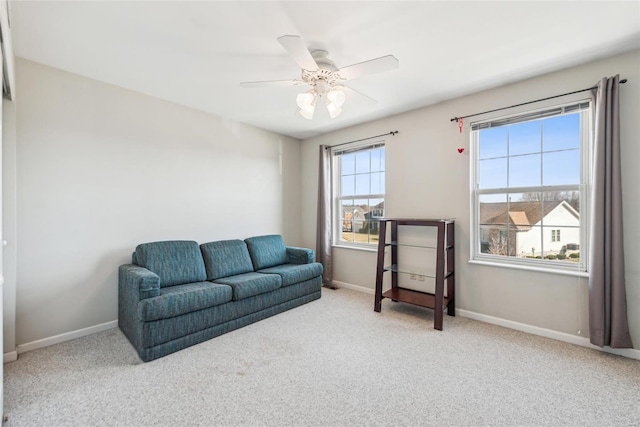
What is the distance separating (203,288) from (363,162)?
111 inches

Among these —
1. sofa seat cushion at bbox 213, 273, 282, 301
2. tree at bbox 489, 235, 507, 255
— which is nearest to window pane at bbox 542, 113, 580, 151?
tree at bbox 489, 235, 507, 255

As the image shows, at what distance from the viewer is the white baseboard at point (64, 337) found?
2406mm

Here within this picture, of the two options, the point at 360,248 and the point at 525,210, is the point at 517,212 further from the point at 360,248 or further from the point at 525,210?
the point at 360,248

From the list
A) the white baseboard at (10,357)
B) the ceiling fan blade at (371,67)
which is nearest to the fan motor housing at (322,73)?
the ceiling fan blade at (371,67)

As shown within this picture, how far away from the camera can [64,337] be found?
102 inches

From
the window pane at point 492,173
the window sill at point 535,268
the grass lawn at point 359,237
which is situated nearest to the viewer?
the window sill at point 535,268

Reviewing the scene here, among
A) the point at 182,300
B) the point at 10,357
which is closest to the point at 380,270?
the point at 182,300

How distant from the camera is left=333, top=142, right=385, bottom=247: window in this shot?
163 inches

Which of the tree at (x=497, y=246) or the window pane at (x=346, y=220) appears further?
the window pane at (x=346, y=220)

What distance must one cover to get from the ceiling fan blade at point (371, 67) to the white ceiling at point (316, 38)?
24cm

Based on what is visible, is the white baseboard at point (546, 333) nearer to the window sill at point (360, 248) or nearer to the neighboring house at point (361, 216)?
the window sill at point (360, 248)

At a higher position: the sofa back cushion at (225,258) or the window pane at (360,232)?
the window pane at (360,232)

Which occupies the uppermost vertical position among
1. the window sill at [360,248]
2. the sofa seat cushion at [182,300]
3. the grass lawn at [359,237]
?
the grass lawn at [359,237]

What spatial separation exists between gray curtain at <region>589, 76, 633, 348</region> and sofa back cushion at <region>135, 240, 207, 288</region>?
367 centimetres
